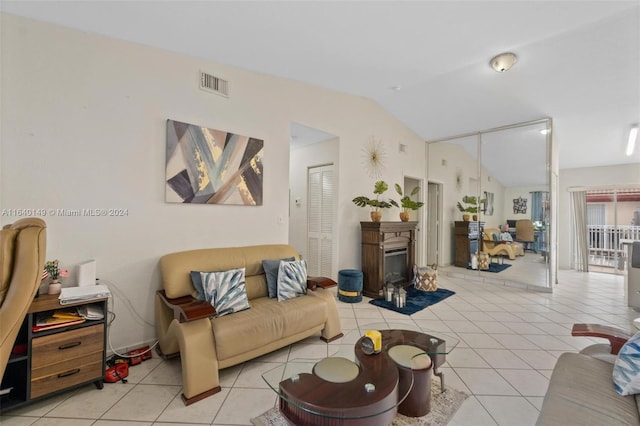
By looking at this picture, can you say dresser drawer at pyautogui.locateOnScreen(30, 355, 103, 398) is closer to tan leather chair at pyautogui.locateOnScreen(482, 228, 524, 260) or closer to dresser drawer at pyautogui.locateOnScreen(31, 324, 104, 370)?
dresser drawer at pyautogui.locateOnScreen(31, 324, 104, 370)

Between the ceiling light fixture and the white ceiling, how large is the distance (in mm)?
154

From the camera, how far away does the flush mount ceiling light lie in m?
3.16

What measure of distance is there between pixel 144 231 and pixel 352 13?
2.74 meters

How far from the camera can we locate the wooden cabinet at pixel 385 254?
4105mm

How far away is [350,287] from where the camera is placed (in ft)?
12.7

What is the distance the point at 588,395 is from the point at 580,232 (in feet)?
22.4

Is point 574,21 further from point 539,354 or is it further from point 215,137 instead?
point 215,137

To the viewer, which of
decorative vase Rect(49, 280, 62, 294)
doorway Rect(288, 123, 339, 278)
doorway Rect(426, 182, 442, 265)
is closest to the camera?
decorative vase Rect(49, 280, 62, 294)

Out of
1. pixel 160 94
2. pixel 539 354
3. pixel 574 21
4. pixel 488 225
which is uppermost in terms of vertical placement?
pixel 574 21

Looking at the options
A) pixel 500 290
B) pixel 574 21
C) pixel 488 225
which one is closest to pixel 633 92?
pixel 574 21

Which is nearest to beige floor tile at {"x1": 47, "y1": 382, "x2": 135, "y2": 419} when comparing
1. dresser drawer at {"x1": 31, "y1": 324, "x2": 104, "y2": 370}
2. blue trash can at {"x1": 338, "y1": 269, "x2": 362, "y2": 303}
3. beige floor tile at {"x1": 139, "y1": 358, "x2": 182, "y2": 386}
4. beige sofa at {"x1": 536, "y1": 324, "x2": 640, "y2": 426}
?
beige floor tile at {"x1": 139, "y1": 358, "x2": 182, "y2": 386}

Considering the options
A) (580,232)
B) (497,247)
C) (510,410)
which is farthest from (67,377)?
(580,232)

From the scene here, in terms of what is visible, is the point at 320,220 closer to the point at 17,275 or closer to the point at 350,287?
the point at 350,287

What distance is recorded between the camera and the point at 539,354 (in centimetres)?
246
